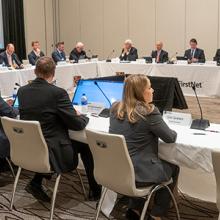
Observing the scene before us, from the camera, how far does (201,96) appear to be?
8.92 meters

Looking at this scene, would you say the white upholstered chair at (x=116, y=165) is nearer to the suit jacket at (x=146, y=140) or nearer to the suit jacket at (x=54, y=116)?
the suit jacket at (x=146, y=140)

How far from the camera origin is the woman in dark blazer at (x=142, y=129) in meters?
2.58

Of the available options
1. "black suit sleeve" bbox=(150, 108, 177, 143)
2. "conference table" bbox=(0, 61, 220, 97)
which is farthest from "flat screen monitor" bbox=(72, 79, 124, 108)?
"conference table" bbox=(0, 61, 220, 97)

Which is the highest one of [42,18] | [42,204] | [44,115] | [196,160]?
[42,18]

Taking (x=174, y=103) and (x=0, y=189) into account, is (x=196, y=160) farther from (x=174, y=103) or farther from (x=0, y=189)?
(x=0, y=189)

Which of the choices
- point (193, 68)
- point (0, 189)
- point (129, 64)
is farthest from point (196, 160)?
point (129, 64)

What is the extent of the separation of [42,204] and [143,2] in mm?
10032

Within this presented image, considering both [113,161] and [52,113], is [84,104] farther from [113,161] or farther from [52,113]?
[113,161]

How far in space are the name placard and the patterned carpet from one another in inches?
26.5

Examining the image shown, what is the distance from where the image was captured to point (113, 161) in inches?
101

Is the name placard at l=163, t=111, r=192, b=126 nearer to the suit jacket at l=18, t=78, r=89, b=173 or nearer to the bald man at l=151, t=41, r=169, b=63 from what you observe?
the suit jacket at l=18, t=78, r=89, b=173

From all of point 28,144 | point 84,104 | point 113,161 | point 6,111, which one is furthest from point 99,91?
point 113,161

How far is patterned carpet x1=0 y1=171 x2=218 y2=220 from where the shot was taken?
3.15 meters

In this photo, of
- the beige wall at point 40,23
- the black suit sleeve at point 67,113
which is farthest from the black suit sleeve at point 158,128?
the beige wall at point 40,23
